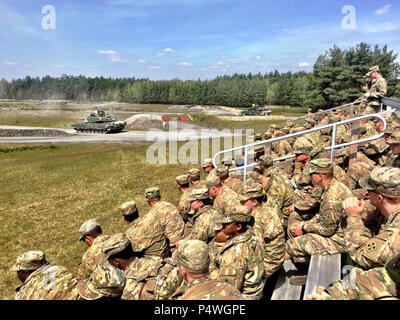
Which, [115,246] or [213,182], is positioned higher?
[213,182]

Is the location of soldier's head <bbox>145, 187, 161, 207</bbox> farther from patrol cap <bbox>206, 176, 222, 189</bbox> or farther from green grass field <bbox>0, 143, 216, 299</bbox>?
green grass field <bbox>0, 143, 216, 299</bbox>

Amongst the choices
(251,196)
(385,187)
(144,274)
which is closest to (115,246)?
(144,274)

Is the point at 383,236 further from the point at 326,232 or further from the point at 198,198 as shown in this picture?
the point at 198,198

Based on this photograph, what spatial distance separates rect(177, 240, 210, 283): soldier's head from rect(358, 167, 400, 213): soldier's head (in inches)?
69.6

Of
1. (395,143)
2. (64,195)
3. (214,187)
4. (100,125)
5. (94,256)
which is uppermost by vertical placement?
(100,125)

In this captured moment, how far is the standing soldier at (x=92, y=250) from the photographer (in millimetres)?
4586

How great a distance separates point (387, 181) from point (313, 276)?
54.1 inches

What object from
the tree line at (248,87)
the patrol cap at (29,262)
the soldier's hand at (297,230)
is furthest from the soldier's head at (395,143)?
the tree line at (248,87)

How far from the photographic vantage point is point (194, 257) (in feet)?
9.33

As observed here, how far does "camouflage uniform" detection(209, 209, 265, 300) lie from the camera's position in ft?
10.8

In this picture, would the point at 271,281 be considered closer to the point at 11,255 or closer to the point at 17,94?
the point at 11,255

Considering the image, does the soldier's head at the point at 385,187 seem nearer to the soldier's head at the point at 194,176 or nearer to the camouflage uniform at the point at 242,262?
the camouflage uniform at the point at 242,262

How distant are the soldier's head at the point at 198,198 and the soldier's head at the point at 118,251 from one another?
1.93m
